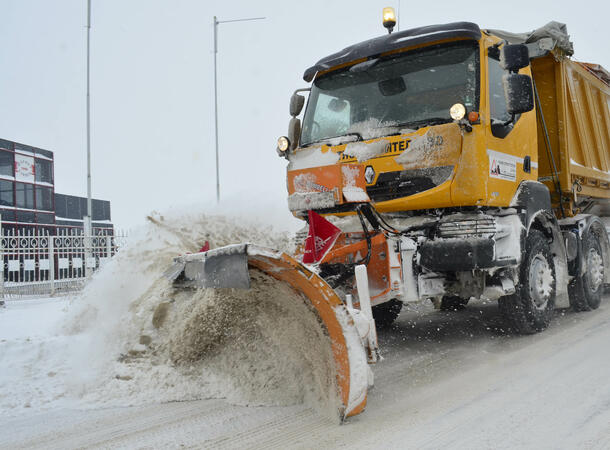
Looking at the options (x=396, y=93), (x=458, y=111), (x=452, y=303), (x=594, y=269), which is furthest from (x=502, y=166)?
(x=594, y=269)

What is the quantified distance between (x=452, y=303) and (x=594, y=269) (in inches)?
70.1

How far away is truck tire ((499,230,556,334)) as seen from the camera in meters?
4.79

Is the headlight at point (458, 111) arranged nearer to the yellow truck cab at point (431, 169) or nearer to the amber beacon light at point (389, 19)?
the yellow truck cab at point (431, 169)

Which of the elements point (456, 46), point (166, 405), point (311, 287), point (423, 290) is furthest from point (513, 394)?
point (456, 46)

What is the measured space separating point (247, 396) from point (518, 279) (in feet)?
8.69

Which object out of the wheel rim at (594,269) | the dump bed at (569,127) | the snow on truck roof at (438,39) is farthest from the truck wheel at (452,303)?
the snow on truck roof at (438,39)

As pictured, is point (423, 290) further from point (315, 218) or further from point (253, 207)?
point (253, 207)

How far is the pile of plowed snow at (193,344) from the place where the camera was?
10.9ft

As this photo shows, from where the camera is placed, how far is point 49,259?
10.7 metres

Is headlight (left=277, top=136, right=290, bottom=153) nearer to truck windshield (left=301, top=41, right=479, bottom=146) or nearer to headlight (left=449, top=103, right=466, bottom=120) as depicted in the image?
truck windshield (left=301, top=41, right=479, bottom=146)

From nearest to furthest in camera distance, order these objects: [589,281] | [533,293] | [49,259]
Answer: [533,293], [589,281], [49,259]

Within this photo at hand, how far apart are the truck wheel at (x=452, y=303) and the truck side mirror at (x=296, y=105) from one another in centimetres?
302

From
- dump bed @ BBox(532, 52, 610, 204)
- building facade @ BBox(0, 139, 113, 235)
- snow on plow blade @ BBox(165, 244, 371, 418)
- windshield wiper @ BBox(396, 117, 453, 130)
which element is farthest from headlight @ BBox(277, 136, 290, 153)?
building facade @ BBox(0, 139, 113, 235)

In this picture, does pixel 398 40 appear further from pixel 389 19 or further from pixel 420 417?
pixel 420 417
